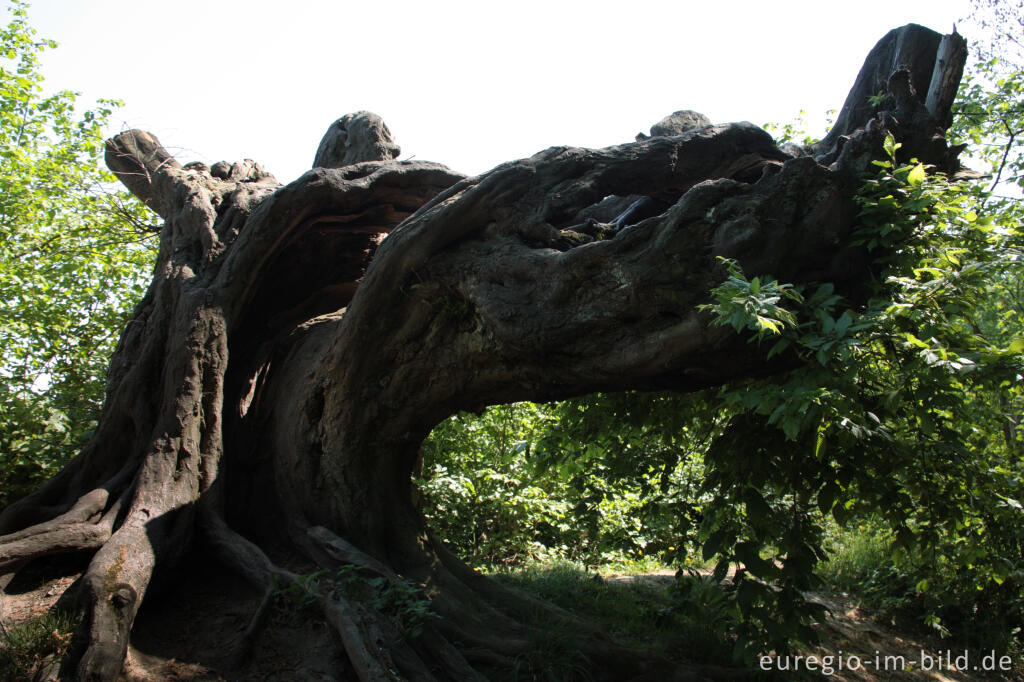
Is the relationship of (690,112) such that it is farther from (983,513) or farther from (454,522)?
(454,522)

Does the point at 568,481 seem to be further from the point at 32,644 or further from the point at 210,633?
the point at 32,644

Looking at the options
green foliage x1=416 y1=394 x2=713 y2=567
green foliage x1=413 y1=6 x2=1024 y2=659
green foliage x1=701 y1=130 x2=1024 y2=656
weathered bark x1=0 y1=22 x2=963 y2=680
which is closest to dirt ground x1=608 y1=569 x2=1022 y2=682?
green foliage x1=413 y1=6 x2=1024 y2=659

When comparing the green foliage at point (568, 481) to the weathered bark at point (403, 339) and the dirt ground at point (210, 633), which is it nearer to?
the weathered bark at point (403, 339)

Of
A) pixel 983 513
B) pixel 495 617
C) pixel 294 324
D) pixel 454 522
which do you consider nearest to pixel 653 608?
pixel 495 617

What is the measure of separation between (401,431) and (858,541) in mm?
8569

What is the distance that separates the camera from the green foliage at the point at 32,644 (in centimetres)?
339

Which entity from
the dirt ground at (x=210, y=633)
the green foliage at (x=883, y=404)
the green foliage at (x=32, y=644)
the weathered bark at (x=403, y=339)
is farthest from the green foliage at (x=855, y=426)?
the green foliage at (x=32, y=644)

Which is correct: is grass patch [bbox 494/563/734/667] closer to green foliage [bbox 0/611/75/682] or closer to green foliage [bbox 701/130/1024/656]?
green foliage [bbox 701/130/1024/656]

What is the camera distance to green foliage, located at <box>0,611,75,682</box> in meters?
3.39

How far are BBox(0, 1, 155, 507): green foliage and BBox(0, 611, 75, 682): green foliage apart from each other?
10.9 ft

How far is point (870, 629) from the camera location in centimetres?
776

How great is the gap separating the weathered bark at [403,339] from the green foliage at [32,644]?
169mm

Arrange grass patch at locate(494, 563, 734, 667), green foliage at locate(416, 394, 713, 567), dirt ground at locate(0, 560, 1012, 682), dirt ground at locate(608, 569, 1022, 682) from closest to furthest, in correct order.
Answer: dirt ground at locate(0, 560, 1012, 682)
grass patch at locate(494, 563, 734, 667)
green foliage at locate(416, 394, 713, 567)
dirt ground at locate(608, 569, 1022, 682)

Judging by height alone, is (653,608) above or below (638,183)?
below
